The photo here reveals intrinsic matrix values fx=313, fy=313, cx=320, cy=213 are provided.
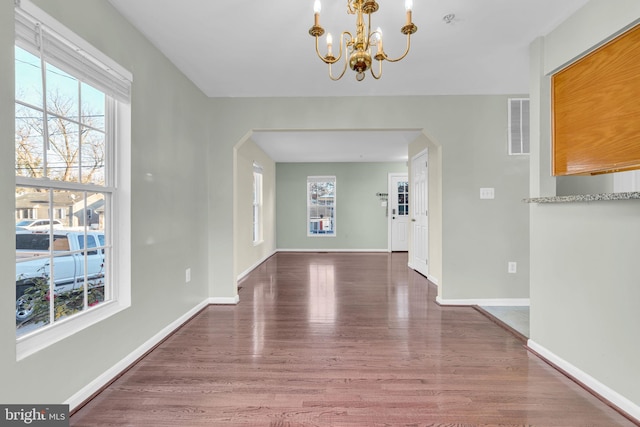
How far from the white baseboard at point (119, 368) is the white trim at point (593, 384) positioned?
298 cm

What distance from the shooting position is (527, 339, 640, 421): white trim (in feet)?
5.49

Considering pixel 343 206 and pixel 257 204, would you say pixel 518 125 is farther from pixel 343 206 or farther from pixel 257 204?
pixel 343 206

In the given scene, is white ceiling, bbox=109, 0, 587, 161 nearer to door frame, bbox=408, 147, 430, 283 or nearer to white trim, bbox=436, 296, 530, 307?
door frame, bbox=408, 147, 430, 283

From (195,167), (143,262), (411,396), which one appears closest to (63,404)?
(143,262)

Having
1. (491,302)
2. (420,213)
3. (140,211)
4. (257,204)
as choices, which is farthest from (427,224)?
(140,211)

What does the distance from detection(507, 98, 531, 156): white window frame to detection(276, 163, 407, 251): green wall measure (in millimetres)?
4481

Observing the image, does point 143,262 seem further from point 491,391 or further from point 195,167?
point 491,391

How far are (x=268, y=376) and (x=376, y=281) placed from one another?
9.70ft

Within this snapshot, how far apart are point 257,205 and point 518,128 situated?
4580 millimetres

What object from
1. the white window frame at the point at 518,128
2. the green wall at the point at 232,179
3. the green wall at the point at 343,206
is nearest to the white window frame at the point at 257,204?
the green wall at the point at 343,206

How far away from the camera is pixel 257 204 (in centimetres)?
636

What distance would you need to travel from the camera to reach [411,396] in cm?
186

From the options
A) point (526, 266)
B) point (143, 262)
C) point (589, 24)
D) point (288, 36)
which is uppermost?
Result: point (288, 36)

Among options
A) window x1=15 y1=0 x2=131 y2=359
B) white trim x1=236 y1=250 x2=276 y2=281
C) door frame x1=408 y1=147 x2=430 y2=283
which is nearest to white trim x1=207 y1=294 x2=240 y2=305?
white trim x1=236 y1=250 x2=276 y2=281
